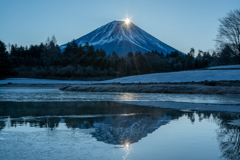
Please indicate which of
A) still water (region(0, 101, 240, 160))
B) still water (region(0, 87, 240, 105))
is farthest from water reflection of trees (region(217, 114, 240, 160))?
still water (region(0, 87, 240, 105))

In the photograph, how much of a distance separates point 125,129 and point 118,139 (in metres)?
1.21

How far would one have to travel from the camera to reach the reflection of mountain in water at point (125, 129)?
6547 millimetres

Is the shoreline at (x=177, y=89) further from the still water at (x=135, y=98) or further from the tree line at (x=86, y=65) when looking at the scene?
the tree line at (x=86, y=65)

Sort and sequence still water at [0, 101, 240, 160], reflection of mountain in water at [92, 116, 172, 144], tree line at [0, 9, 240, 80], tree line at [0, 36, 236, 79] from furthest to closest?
1. tree line at [0, 36, 236, 79]
2. tree line at [0, 9, 240, 80]
3. reflection of mountain in water at [92, 116, 172, 144]
4. still water at [0, 101, 240, 160]

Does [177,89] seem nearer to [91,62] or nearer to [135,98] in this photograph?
[135,98]

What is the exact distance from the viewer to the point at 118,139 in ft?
21.4

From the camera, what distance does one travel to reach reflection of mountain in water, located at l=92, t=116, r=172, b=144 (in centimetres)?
655

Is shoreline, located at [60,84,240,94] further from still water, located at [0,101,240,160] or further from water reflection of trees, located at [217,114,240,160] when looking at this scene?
water reflection of trees, located at [217,114,240,160]

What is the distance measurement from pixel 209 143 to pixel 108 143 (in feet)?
7.59

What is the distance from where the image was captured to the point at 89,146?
583cm

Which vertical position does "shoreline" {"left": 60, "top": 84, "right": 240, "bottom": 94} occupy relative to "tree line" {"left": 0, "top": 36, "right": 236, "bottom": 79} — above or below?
below

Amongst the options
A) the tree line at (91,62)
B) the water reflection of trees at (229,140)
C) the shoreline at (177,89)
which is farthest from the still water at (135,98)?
the tree line at (91,62)

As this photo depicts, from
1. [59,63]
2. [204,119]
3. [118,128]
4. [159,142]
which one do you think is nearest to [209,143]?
[159,142]

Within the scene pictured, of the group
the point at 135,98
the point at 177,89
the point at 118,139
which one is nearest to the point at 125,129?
the point at 118,139
